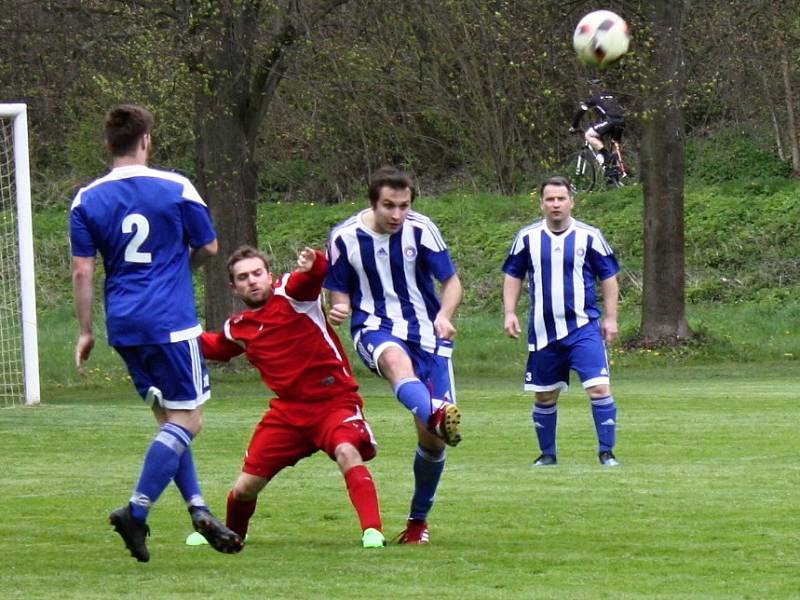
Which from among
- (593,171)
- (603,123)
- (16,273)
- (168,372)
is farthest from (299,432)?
(593,171)

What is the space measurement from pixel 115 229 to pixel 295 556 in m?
1.56

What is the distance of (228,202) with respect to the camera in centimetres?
2150

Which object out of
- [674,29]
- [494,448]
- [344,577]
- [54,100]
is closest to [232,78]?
[54,100]

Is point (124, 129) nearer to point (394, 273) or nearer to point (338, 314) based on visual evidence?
point (338, 314)

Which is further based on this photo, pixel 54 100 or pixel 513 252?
pixel 54 100

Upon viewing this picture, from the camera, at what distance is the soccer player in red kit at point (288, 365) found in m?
7.46

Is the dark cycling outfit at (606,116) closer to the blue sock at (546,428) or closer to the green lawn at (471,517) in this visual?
the green lawn at (471,517)

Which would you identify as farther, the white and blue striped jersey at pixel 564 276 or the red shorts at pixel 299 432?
the white and blue striped jersey at pixel 564 276

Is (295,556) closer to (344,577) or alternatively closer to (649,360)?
(344,577)

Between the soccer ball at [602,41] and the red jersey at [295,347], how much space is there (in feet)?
21.4

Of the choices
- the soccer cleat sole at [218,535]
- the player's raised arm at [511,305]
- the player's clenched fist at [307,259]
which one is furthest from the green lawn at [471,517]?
the player's clenched fist at [307,259]

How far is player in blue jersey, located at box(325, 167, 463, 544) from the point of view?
7.57 m

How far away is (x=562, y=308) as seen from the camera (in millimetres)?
11016

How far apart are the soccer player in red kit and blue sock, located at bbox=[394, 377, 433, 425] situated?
0.75ft
